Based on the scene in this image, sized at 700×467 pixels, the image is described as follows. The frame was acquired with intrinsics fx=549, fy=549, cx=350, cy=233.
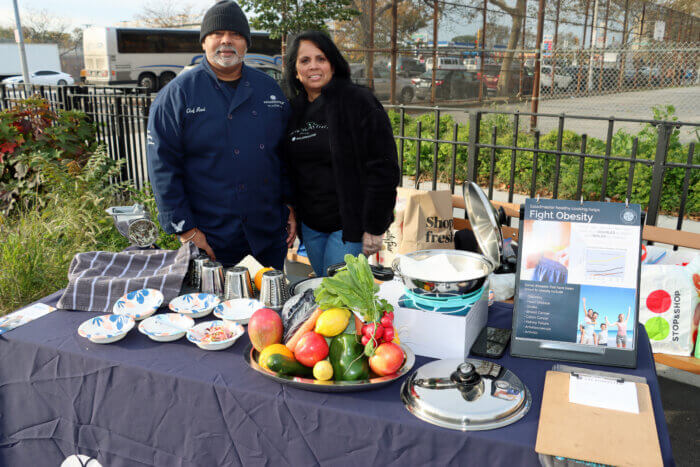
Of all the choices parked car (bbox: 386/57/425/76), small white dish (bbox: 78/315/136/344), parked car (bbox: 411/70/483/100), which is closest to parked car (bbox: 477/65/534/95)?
parked car (bbox: 411/70/483/100)

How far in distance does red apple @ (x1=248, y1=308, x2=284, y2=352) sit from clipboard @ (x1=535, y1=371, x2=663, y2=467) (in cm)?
80

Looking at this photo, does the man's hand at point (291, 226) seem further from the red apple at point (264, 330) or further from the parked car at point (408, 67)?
the parked car at point (408, 67)

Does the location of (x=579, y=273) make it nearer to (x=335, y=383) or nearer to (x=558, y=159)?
(x=335, y=383)

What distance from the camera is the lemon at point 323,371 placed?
5.10ft

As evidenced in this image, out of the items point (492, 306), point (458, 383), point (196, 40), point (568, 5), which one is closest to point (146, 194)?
point (492, 306)

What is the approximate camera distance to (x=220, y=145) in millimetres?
2703

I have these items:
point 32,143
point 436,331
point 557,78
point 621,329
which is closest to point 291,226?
point 436,331

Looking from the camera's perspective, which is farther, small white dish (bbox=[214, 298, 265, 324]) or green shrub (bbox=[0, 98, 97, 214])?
green shrub (bbox=[0, 98, 97, 214])

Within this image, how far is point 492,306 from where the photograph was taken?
7.11 ft

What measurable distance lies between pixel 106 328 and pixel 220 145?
1097mm

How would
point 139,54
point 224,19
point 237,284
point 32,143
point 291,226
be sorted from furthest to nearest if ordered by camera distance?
point 139,54
point 32,143
point 291,226
point 224,19
point 237,284

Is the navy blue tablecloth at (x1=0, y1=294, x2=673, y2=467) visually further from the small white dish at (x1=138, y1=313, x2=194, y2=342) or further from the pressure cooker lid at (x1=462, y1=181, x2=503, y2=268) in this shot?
the pressure cooker lid at (x1=462, y1=181, x2=503, y2=268)

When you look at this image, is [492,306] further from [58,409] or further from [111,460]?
[58,409]

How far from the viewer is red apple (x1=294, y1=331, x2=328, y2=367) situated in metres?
1.59
